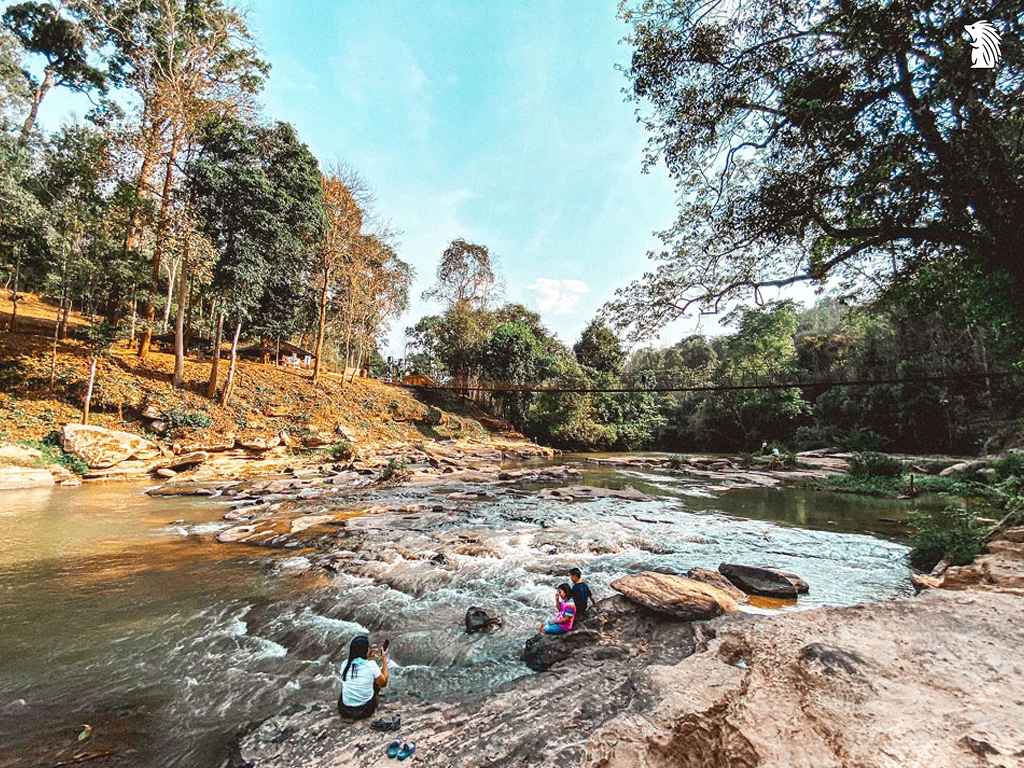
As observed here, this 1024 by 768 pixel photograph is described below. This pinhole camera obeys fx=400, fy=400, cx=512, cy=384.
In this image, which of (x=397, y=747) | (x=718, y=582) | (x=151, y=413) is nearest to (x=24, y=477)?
(x=151, y=413)

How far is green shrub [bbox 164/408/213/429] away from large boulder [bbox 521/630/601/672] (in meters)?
16.0

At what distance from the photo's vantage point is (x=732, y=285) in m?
6.34

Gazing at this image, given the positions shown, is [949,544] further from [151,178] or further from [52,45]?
[52,45]

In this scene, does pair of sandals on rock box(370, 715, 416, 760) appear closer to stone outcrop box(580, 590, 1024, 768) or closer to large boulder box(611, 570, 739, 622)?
stone outcrop box(580, 590, 1024, 768)

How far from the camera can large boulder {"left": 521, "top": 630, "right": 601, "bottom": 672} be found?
346 centimetres

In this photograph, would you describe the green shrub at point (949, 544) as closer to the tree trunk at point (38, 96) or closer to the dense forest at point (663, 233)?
the dense forest at point (663, 233)

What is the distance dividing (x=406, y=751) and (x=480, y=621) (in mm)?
1954

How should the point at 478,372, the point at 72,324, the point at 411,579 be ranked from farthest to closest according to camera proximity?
the point at 478,372
the point at 72,324
the point at 411,579

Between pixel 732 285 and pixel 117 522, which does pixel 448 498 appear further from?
pixel 732 285

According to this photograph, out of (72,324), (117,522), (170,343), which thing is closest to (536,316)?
(170,343)

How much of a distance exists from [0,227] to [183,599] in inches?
751

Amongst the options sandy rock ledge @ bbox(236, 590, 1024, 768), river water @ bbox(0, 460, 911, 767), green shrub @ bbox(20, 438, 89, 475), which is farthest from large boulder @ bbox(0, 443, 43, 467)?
sandy rock ledge @ bbox(236, 590, 1024, 768)

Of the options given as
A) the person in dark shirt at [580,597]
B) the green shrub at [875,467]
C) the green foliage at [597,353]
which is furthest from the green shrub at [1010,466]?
the green foliage at [597,353]

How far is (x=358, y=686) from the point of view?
8.84 feet
